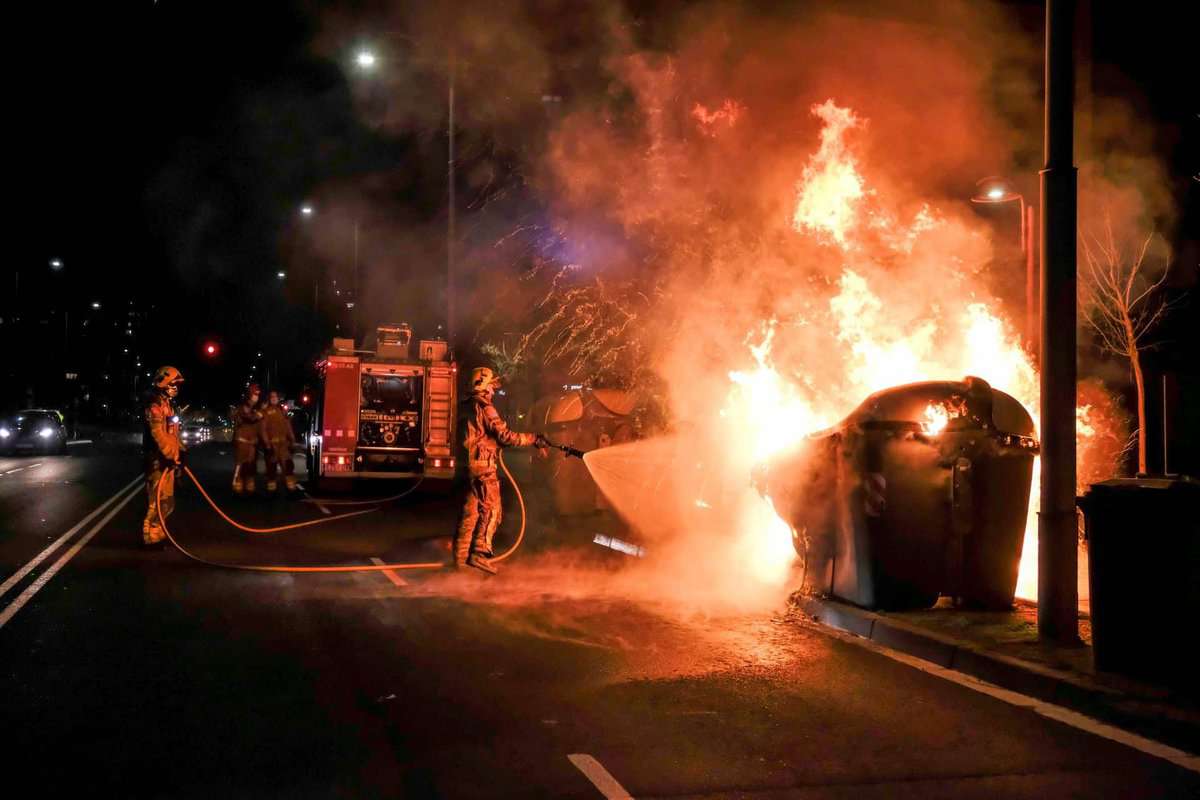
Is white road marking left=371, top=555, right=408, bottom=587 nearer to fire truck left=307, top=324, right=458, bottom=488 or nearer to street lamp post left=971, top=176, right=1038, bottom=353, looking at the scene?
street lamp post left=971, top=176, right=1038, bottom=353

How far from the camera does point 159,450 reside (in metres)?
10.9

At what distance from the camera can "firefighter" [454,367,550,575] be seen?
9.46 meters

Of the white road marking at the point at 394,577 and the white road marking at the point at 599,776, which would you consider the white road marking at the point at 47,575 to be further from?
the white road marking at the point at 599,776

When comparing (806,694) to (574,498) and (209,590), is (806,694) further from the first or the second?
(574,498)

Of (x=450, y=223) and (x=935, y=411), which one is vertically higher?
(x=450, y=223)

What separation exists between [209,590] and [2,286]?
5097 cm

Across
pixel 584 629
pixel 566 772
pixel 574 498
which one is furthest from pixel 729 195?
pixel 566 772

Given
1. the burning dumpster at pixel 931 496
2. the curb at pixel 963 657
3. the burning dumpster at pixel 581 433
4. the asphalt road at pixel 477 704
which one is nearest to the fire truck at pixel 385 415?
the burning dumpster at pixel 581 433

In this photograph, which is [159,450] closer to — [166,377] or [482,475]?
[166,377]

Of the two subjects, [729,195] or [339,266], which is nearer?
[729,195]

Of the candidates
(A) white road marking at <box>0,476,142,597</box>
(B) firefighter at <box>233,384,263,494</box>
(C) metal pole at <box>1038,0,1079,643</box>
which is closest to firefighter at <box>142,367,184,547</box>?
(A) white road marking at <box>0,476,142,597</box>

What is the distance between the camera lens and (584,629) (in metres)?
7.11

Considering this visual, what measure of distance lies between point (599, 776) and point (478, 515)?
5.44 m

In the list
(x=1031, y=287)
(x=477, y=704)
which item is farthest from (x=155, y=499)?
(x=1031, y=287)
